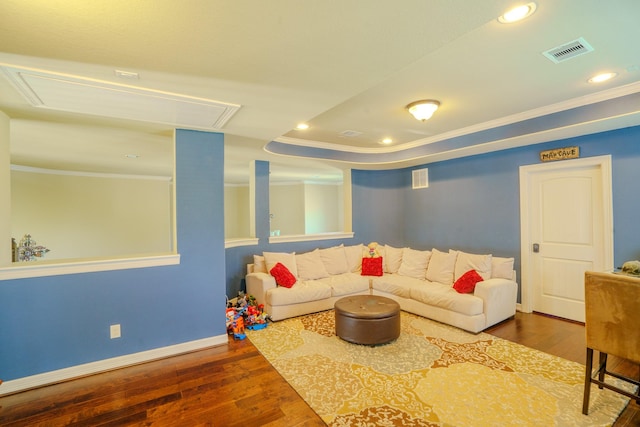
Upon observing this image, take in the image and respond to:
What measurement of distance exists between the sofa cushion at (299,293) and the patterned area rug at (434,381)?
490mm

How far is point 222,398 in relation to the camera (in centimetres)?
228

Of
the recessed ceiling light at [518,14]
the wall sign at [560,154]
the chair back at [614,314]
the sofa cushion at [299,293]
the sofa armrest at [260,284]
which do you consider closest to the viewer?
the recessed ceiling light at [518,14]

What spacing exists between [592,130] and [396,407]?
373cm

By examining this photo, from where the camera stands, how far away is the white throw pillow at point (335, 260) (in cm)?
490

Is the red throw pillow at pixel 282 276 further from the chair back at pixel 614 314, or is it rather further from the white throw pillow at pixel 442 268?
the chair back at pixel 614 314

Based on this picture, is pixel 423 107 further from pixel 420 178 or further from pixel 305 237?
pixel 305 237

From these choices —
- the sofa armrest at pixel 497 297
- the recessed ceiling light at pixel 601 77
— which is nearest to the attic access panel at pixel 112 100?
the recessed ceiling light at pixel 601 77

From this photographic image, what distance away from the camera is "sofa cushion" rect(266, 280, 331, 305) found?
3.83m

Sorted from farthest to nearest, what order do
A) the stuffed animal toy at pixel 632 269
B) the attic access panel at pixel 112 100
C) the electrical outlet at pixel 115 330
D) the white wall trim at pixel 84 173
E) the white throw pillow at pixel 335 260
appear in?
the white wall trim at pixel 84 173 → the white throw pillow at pixel 335 260 → the electrical outlet at pixel 115 330 → the stuffed animal toy at pixel 632 269 → the attic access panel at pixel 112 100

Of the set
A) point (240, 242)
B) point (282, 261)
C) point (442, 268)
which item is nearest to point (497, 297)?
point (442, 268)

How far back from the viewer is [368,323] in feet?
9.96

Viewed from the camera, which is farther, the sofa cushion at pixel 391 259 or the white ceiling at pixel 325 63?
the sofa cushion at pixel 391 259

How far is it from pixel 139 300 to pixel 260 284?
1506 mm

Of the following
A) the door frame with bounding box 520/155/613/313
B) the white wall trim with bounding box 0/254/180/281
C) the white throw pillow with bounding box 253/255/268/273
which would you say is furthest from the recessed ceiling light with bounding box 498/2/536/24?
the white throw pillow with bounding box 253/255/268/273
